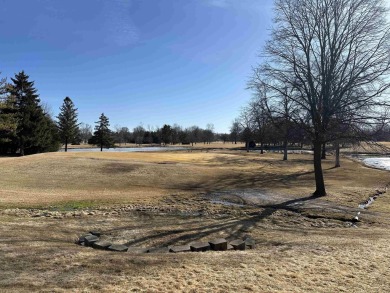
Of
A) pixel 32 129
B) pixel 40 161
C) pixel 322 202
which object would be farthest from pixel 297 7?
pixel 32 129

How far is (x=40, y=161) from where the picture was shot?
28391mm

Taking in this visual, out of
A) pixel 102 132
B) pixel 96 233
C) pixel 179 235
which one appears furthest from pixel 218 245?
pixel 102 132

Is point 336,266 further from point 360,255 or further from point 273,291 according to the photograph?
point 273,291

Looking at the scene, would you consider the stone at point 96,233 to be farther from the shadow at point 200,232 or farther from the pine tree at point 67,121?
the pine tree at point 67,121

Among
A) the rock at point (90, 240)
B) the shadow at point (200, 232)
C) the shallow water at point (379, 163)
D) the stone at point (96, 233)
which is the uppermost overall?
the shallow water at point (379, 163)

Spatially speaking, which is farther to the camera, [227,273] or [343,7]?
[343,7]

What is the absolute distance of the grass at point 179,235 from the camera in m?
Answer: 5.61

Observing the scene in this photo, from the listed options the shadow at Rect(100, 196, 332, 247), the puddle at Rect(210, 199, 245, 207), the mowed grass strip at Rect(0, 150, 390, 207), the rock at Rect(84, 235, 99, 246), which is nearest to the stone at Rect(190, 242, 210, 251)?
the shadow at Rect(100, 196, 332, 247)

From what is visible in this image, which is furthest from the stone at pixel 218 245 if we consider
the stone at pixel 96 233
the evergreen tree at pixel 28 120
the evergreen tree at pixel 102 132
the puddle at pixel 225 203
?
the evergreen tree at pixel 102 132

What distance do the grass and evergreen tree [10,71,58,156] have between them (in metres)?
23.0

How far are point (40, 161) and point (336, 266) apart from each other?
27.2 meters

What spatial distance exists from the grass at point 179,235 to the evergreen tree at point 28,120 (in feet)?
75.5

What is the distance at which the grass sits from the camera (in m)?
5.61

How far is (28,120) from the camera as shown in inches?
1816
